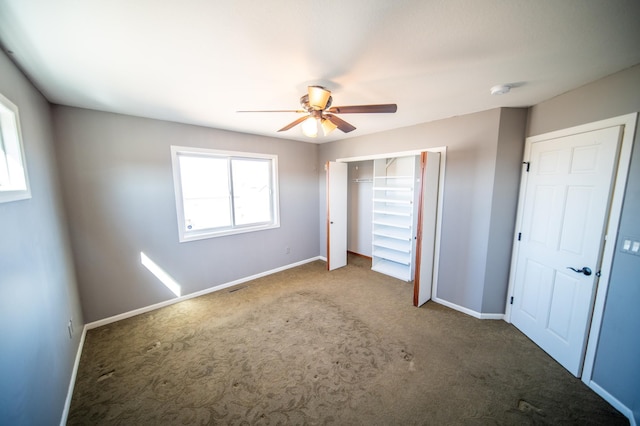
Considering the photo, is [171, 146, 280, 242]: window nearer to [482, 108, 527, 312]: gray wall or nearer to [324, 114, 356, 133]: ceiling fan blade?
[324, 114, 356, 133]: ceiling fan blade

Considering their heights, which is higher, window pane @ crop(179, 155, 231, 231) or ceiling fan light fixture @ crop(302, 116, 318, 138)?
ceiling fan light fixture @ crop(302, 116, 318, 138)

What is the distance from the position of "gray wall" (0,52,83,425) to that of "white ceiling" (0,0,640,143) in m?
0.43

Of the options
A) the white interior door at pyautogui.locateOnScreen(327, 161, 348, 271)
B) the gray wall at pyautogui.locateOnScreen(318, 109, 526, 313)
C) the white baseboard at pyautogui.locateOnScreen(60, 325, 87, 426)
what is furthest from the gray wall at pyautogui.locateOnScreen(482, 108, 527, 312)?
the white baseboard at pyautogui.locateOnScreen(60, 325, 87, 426)

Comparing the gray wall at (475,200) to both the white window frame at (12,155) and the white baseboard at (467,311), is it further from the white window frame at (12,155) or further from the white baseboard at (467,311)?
the white window frame at (12,155)

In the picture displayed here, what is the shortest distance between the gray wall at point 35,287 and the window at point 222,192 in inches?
44.4

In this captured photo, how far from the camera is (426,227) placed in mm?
2932

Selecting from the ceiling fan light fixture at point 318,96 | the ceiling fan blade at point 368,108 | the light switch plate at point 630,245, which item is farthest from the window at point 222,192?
the light switch plate at point 630,245

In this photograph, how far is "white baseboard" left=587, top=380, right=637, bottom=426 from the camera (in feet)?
5.07

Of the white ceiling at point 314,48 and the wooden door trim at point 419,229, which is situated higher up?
the white ceiling at point 314,48

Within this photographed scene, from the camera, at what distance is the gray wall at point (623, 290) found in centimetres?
156

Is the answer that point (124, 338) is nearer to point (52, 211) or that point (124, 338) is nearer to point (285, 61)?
point (52, 211)

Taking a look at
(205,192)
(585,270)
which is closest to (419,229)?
(585,270)

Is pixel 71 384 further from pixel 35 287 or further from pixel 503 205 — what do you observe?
pixel 503 205

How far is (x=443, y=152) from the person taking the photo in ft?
9.50
